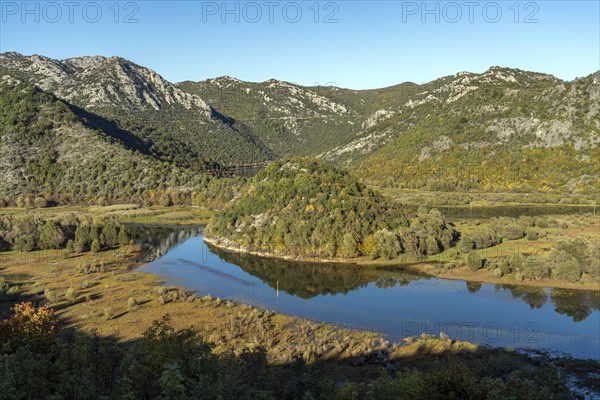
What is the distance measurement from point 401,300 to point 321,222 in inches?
1171

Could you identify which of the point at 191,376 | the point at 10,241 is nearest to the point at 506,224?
the point at 191,376

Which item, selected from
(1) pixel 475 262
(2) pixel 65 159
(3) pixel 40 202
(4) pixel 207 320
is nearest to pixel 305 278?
(4) pixel 207 320

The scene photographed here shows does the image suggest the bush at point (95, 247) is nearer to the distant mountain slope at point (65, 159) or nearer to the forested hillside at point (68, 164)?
the forested hillside at point (68, 164)

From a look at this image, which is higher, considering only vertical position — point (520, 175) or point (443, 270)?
point (520, 175)

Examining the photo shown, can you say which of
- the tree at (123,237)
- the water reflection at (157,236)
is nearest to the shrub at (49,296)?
the water reflection at (157,236)

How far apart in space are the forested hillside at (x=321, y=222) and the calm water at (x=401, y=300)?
18.4ft

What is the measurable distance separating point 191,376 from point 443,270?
53.9 metres

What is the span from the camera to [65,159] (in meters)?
171

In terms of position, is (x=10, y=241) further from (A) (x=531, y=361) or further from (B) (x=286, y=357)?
(A) (x=531, y=361)

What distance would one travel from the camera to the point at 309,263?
81.9 metres

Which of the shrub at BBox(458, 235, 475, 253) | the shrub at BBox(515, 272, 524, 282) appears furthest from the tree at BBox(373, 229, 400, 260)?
the shrub at BBox(515, 272, 524, 282)

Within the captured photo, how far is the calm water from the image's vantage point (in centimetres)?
4888

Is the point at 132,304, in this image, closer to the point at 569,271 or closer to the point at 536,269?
the point at 536,269

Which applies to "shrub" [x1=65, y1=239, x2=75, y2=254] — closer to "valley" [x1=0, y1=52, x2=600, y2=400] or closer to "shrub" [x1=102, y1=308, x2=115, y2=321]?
"valley" [x1=0, y1=52, x2=600, y2=400]
